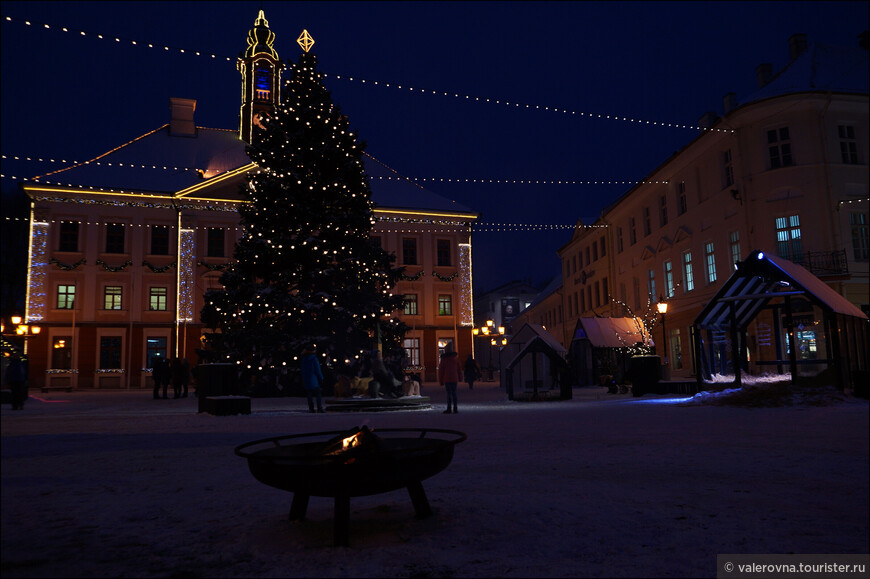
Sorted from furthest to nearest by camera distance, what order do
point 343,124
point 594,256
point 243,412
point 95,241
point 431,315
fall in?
point 594,256
point 431,315
point 95,241
point 343,124
point 243,412

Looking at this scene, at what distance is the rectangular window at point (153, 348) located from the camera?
38.0 metres

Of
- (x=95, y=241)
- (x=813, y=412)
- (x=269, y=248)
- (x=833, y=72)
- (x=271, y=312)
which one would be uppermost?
(x=833, y=72)

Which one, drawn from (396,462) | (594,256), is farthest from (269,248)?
(594,256)

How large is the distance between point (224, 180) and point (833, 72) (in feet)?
108

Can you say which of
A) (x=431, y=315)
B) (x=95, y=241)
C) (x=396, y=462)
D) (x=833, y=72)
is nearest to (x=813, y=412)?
(x=396, y=462)

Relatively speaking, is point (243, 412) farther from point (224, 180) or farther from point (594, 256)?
point (594, 256)

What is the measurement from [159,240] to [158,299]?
372 cm

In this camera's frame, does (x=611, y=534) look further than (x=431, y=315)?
No

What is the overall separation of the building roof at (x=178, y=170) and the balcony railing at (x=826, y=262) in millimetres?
22341

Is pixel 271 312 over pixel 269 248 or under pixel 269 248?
under

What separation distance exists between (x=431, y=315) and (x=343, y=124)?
21.1 meters

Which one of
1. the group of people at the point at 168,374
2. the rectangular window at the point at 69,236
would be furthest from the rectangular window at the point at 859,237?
the rectangular window at the point at 69,236

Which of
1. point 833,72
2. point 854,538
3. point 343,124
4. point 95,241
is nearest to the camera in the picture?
A: point 854,538

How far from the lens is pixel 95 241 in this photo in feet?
125
